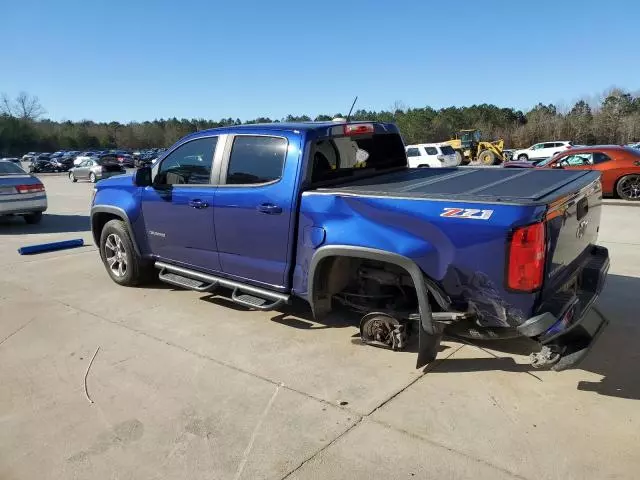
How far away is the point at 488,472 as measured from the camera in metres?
2.72

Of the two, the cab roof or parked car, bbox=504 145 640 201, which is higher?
the cab roof

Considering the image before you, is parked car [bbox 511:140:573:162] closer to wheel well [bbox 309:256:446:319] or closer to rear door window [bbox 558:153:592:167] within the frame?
rear door window [bbox 558:153:592:167]

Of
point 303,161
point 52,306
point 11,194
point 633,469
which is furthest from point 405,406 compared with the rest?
point 11,194

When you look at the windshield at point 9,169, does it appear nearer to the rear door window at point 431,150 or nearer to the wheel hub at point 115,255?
the wheel hub at point 115,255

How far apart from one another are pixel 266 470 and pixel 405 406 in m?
1.06

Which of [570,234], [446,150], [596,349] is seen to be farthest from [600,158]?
[446,150]

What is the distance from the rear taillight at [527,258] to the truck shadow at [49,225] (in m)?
10.3

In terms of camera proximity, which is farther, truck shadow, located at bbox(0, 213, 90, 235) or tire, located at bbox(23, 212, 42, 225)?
tire, located at bbox(23, 212, 42, 225)

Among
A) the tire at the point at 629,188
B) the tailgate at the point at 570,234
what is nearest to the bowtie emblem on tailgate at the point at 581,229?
the tailgate at the point at 570,234

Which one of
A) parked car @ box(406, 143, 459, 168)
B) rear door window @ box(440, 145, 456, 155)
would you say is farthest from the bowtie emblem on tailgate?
rear door window @ box(440, 145, 456, 155)

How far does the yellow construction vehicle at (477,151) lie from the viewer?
33.7 metres

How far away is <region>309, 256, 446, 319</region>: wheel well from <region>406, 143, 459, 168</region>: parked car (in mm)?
23940

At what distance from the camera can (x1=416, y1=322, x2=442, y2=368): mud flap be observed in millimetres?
3568

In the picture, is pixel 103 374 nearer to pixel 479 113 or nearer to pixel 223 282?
pixel 223 282
